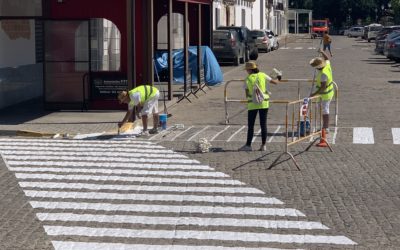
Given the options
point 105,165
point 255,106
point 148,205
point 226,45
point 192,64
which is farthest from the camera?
point 226,45

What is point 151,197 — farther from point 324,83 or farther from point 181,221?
point 324,83

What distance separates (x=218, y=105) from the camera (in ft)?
78.2

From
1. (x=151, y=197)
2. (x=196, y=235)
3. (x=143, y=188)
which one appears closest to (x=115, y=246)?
(x=196, y=235)

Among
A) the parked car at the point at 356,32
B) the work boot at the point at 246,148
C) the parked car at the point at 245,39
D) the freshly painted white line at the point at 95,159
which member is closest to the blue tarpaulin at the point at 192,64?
the work boot at the point at 246,148

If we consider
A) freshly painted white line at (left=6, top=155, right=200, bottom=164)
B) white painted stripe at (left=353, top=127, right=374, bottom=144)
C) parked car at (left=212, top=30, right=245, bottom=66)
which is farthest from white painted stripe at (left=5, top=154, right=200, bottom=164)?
parked car at (left=212, top=30, right=245, bottom=66)

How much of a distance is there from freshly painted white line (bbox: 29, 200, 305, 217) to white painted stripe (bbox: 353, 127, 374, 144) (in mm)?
6060

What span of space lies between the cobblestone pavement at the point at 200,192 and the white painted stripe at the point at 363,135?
0.8 inches

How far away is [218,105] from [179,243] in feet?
49.3

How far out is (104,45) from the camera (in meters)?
22.0

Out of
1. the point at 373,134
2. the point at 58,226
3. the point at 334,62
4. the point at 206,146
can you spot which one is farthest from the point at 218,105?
the point at 334,62

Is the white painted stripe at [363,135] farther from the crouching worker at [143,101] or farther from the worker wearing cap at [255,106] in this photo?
the crouching worker at [143,101]

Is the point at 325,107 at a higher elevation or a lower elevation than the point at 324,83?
lower

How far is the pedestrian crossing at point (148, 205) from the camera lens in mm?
9055

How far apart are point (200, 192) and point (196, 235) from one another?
99.0 inches
